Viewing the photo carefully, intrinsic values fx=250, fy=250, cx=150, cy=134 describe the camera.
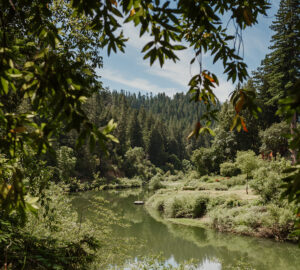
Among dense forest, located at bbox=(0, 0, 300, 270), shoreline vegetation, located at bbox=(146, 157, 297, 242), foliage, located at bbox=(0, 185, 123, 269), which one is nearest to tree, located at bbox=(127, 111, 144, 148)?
dense forest, located at bbox=(0, 0, 300, 270)

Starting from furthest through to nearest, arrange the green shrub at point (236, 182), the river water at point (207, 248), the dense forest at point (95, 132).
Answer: the green shrub at point (236, 182) < the river water at point (207, 248) < the dense forest at point (95, 132)

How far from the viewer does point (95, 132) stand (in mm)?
1298

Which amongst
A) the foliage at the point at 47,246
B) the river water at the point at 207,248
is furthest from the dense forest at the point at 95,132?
the river water at the point at 207,248

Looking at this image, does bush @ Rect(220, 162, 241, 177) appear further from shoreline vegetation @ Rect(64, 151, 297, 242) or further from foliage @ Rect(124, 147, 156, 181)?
foliage @ Rect(124, 147, 156, 181)

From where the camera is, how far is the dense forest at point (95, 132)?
132cm

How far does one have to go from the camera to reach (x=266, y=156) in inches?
1078

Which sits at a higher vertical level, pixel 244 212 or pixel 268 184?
pixel 268 184

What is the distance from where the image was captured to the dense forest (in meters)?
1.32

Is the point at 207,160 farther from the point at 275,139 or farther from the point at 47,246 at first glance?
the point at 47,246

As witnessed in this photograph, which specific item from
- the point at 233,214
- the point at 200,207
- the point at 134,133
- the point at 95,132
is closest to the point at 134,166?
the point at 134,133

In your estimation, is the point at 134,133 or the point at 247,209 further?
the point at 134,133

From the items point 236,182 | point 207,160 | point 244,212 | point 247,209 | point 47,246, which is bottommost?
point 244,212

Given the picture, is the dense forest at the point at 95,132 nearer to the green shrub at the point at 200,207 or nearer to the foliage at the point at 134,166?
the green shrub at the point at 200,207

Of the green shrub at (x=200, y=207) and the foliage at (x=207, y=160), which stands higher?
the foliage at (x=207, y=160)
